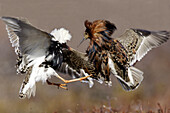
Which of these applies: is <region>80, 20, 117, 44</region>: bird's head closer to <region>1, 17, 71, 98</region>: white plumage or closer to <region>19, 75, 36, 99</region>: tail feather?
<region>1, 17, 71, 98</region>: white plumage

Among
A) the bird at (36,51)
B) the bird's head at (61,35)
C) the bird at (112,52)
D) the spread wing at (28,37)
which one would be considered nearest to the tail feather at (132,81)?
the bird at (112,52)

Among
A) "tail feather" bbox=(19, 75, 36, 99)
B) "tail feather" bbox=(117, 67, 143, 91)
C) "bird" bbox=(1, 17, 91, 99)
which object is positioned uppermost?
"bird" bbox=(1, 17, 91, 99)

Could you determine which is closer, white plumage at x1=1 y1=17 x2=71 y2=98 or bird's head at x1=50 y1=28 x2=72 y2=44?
white plumage at x1=1 y1=17 x2=71 y2=98

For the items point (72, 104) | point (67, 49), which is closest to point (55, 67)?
point (67, 49)

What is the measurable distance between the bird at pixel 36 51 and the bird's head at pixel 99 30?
15 cm

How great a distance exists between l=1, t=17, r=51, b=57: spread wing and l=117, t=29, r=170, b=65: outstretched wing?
0.67 metres

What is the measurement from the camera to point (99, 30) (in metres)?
2.98

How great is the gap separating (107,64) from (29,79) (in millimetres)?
631

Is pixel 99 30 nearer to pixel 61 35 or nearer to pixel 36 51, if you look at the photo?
pixel 61 35

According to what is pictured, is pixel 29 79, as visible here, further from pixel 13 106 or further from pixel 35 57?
pixel 13 106

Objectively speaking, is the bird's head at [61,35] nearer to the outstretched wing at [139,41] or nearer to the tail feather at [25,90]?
the tail feather at [25,90]

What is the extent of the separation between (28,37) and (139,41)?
1.01 metres

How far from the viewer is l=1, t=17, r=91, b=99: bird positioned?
2.84m

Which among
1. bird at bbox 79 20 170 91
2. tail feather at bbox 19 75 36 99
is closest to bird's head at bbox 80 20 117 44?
bird at bbox 79 20 170 91
